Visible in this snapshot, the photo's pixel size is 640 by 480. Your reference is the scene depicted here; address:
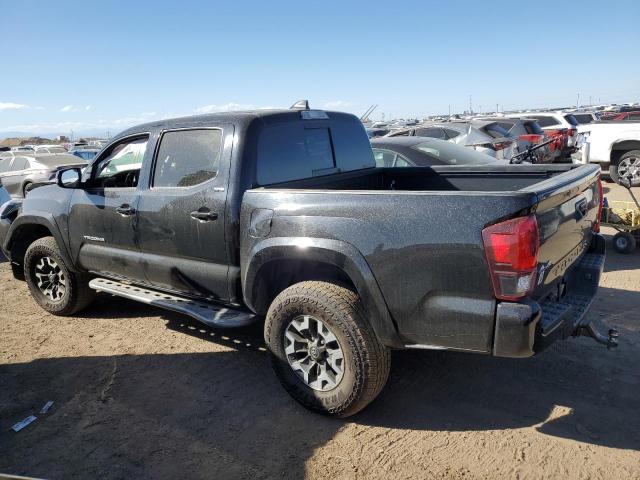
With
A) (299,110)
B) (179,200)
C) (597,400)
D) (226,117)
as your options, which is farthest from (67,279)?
(597,400)

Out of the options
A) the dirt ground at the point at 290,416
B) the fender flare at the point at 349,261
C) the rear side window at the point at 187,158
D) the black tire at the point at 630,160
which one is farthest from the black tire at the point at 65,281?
the black tire at the point at 630,160

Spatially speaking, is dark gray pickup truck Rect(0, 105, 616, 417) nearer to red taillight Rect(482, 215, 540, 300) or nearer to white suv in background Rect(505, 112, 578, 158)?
red taillight Rect(482, 215, 540, 300)

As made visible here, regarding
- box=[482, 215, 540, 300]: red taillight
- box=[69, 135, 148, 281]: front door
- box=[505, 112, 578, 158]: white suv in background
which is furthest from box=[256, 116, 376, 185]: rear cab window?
box=[505, 112, 578, 158]: white suv in background

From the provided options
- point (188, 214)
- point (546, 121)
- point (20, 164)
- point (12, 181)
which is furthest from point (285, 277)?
point (546, 121)

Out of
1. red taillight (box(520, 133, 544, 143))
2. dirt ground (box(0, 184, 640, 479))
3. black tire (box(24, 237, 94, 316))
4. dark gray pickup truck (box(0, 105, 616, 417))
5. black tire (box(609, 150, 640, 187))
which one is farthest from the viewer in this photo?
red taillight (box(520, 133, 544, 143))

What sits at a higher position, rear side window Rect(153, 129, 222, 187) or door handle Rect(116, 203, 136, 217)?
rear side window Rect(153, 129, 222, 187)

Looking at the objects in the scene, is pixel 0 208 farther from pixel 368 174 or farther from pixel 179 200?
pixel 368 174

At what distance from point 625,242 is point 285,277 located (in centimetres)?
534

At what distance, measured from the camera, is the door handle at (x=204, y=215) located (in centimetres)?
366

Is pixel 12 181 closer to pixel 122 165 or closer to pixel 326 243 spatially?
pixel 122 165

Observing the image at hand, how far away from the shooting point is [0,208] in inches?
234

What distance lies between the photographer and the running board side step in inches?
143

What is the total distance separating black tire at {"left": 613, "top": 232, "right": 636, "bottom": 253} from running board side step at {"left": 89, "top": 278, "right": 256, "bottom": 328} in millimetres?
5494

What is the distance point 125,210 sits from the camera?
4.33m
